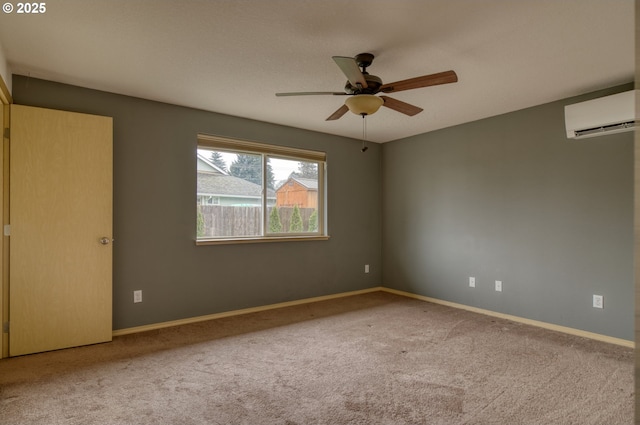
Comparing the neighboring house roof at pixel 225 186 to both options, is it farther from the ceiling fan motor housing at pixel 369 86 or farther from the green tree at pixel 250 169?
the ceiling fan motor housing at pixel 369 86

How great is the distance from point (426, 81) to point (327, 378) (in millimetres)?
2125

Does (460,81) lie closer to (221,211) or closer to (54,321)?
(221,211)

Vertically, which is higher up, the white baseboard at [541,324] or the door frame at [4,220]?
the door frame at [4,220]

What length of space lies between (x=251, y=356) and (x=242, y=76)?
232cm

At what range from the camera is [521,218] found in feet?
12.7

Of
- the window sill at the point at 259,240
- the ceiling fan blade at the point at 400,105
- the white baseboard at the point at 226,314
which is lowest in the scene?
the white baseboard at the point at 226,314

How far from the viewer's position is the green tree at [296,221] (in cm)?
470

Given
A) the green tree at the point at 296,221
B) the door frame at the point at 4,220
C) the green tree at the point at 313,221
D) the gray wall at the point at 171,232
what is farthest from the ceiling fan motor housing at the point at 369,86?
the door frame at the point at 4,220

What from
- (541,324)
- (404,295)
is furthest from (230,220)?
(541,324)

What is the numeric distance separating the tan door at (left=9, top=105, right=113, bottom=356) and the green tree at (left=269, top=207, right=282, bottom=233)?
1.81 m

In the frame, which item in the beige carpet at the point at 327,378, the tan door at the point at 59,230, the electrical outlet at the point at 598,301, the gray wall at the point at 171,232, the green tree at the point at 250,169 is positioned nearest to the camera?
the beige carpet at the point at 327,378

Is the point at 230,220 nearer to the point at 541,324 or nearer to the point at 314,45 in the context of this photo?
the point at 314,45

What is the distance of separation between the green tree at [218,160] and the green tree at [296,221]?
1074mm

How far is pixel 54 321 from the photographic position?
9.68 ft
